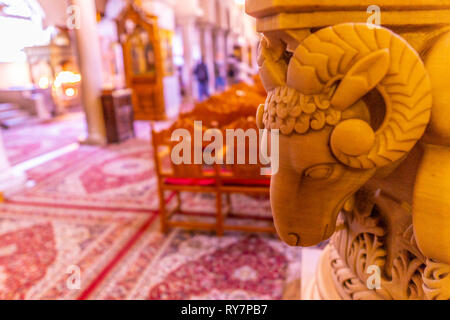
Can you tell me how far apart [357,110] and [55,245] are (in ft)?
9.66

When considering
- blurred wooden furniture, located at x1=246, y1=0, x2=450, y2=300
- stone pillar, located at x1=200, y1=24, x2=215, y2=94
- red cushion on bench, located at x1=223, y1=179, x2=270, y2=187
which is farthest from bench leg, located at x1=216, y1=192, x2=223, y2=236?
stone pillar, located at x1=200, y1=24, x2=215, y2=94

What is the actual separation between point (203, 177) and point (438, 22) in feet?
7.50

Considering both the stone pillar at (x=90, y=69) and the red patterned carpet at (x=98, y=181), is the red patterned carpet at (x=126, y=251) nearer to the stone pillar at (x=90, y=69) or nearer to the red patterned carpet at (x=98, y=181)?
the red patterned carpet at (x=98, y=181)

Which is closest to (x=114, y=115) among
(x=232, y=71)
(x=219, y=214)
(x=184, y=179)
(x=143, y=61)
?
(x=143, y=61)

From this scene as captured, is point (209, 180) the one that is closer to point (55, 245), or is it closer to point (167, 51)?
point (55, 245)

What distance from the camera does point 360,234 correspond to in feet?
3.47

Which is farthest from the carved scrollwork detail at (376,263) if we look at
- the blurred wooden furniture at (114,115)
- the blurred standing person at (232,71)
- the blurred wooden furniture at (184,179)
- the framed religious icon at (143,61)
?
Result: the blurred standing person at (232,71)

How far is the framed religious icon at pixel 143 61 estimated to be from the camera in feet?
29.8

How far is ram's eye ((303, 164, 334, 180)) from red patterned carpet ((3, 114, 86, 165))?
6.06 metres

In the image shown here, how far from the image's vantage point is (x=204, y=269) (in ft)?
8.11

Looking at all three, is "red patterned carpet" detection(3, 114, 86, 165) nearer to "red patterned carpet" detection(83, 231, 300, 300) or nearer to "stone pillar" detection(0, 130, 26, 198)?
"stone pillar" detection(0, 130, 26, 198)

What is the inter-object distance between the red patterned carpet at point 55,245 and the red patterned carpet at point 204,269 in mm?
224

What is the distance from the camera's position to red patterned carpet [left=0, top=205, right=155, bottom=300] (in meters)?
2.38
